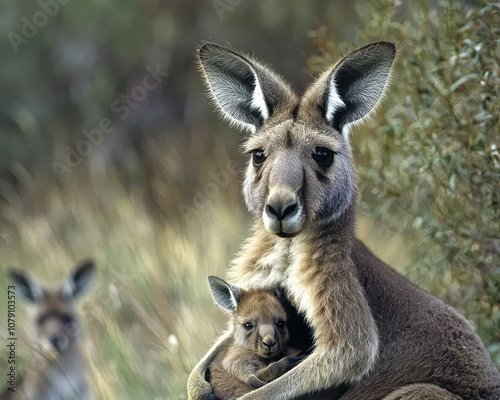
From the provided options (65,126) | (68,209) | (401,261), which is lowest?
(401,261)

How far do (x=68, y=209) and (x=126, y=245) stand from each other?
219 centimetres

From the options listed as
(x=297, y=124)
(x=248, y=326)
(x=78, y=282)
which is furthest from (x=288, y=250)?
(x=78, y=282)

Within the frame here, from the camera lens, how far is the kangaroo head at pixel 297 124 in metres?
4.27

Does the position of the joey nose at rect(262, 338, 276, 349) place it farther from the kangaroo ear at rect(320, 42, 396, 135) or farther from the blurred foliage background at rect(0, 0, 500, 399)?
the blurred foliage background at rect(0, 0, 500, 399)

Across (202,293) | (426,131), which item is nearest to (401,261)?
(202,293)

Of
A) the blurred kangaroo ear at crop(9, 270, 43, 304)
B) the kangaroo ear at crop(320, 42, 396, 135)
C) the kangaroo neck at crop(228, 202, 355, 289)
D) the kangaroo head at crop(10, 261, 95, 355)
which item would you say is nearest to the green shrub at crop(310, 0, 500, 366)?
the kangaroo ear at crop(320, 42, 396, 135)

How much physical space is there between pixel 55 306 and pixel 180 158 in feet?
17.7

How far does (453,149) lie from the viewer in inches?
243

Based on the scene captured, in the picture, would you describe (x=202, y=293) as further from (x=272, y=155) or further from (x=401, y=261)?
(x=272, y=155)

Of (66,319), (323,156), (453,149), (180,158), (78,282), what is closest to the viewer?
(323,156)

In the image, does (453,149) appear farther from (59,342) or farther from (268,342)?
A: (59,342)

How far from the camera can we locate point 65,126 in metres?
14.5

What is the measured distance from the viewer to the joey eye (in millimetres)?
4398

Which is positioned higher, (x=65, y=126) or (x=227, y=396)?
(x=65, y=126)
